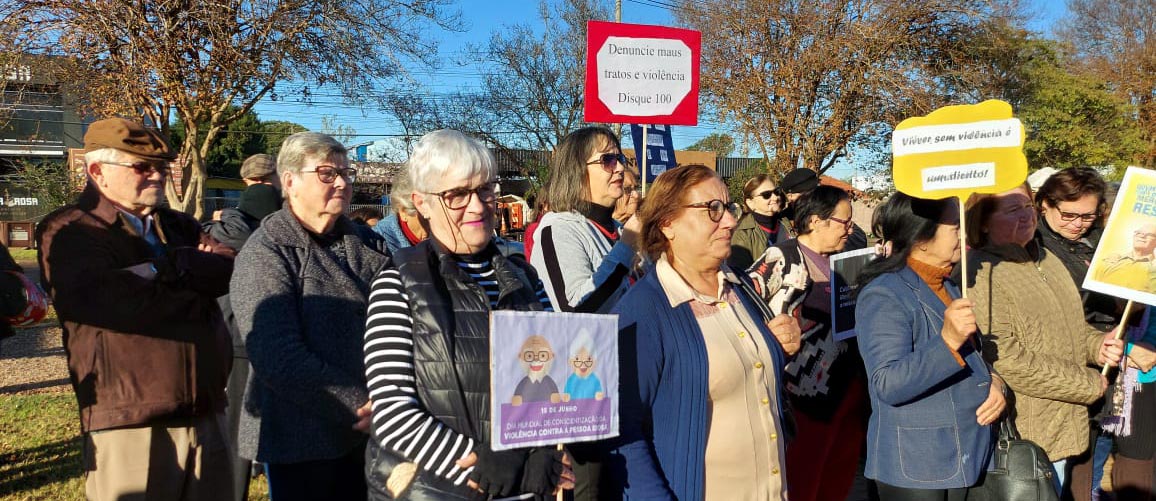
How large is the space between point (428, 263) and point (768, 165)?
19.6m

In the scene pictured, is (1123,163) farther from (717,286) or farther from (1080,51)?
(717,286)

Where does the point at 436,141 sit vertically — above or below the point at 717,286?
above

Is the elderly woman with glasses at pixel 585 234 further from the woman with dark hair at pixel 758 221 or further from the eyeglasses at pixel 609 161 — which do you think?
the woman with dark hair at pixel 758 221

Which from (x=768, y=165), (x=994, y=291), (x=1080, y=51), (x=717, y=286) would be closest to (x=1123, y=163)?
(x=1080, y=51)

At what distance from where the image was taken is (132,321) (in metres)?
3.13

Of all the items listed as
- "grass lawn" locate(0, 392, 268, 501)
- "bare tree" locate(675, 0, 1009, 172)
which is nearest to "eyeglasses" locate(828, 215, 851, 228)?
"grass lawn" locate(0, 392, 268, 501)

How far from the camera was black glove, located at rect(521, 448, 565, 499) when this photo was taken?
212 cm

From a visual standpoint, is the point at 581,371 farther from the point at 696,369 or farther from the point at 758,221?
the point at 758,221

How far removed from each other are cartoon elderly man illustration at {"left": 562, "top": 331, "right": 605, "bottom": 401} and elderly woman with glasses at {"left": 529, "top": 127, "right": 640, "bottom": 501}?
874 millimetres

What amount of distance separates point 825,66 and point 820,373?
53.7 feet

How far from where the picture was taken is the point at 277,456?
9.34ft

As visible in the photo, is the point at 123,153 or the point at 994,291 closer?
the point at 123,153

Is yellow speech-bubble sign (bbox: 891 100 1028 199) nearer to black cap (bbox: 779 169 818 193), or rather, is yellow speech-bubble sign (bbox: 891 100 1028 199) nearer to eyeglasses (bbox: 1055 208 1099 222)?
eyeglasses (bbox: 1055 208 1099 222)

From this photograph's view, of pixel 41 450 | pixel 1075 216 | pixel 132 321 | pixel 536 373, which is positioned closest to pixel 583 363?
pixel 536 373
